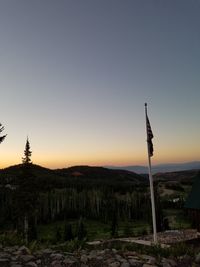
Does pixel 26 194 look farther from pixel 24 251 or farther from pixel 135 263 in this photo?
pixel 135 263

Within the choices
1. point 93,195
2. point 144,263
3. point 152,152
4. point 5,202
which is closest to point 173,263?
point 144,263

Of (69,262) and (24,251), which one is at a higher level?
(24,251)

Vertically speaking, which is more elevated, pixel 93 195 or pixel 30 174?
pixel 30 174

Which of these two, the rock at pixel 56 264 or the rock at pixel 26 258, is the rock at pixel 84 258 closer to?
the rock at pixel 56 264

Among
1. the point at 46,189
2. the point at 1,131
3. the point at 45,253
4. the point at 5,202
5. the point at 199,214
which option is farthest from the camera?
the point at 46,189

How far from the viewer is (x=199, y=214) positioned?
82.0ft

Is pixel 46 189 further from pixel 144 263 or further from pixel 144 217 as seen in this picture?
pixel 144 263

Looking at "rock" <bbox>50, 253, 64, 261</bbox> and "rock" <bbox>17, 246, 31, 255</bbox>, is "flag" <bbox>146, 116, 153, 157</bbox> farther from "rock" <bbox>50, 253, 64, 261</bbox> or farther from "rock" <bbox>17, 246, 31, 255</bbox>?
"rock" <bbox>17, 246, 31, 255</bbox>

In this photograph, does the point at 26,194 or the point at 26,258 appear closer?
the point at 26,258

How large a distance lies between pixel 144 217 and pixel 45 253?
486 feet

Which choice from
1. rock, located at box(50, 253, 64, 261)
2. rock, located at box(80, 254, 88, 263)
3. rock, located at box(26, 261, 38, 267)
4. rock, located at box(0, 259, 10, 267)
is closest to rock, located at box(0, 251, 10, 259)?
rock, located at box(0, 259, 10, 267)

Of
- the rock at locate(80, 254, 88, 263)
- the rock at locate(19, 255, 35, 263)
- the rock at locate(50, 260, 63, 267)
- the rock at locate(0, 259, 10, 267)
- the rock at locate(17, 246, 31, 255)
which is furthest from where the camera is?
the rock at locate(17, 246, 31, 255)

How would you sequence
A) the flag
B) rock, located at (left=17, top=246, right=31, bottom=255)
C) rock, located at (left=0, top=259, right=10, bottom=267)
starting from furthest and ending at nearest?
the flag
rock, located at (left=17, top=246, right=31, bottom=255)
rock, located at (left=0, top=259, right=10, bottom=267)

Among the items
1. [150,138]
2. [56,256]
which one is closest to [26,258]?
[56,256]
